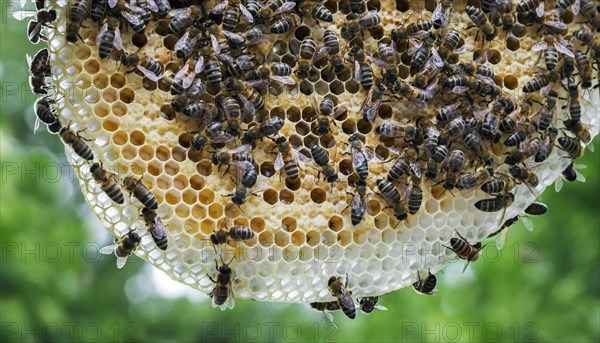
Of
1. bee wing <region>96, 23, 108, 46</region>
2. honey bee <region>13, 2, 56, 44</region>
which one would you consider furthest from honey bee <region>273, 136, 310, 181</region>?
honey bee <region>13, 2, 56, 44</region>

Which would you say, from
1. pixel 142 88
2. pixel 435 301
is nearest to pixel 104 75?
pixel 142 88

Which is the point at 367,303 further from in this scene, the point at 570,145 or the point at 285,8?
the point at 285,8

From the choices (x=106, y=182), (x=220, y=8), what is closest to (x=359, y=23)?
(x=220, y=8)

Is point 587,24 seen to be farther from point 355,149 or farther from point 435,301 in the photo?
point 435,301

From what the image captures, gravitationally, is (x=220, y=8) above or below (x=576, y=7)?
above

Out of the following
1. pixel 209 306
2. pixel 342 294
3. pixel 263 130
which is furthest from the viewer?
pixel 209 306
